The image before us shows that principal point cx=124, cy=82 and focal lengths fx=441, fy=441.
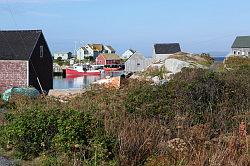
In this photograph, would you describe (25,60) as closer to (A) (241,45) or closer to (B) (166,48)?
(B) (166,48)

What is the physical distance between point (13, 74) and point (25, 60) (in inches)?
64.9

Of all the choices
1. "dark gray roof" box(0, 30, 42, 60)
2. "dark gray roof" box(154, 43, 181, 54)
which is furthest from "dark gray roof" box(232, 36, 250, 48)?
"dark gray roof" box(0, 30, 42, 60)

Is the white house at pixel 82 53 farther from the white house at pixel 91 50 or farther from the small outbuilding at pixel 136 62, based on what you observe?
the small outbuilding at pixel 136 62

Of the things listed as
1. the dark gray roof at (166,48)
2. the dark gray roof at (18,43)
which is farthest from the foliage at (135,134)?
the dark gray roof at (166,48)

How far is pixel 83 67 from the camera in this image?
9094 cm

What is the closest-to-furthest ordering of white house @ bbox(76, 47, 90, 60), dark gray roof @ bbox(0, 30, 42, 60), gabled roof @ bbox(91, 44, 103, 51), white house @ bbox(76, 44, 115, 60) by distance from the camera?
dark gray roof @ bbox(0, 30, 42, 60) → white house @ bbox(76, 47, 90, 60) → white house @ bbox(76, 44, 115, 60) → gabled roof @ bbox(91, 44, 103, 51)

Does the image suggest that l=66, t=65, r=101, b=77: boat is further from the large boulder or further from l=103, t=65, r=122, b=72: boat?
the large boulder

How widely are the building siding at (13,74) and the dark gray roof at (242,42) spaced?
56.3m

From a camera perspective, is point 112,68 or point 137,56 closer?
point 137,56

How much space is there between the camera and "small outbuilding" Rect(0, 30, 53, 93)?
129ft

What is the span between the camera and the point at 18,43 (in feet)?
138

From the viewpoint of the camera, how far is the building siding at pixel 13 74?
39.0m

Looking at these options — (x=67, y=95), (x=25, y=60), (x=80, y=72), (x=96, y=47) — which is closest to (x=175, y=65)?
(x=25, y=60)

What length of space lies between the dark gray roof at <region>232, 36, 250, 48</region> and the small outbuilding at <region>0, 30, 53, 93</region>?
52706 millimetres
